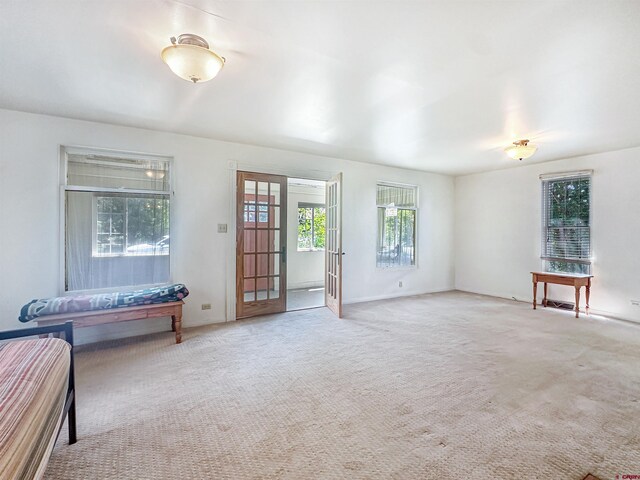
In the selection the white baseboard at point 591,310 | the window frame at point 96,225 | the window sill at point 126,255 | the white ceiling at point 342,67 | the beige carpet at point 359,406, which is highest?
the white ceiling at point 342,67

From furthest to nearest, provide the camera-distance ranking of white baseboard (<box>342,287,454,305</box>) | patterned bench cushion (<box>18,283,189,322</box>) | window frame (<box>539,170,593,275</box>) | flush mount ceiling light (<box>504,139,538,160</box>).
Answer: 1. white baseboard (<box>342,287,454,305</box>)
2. window frame (<box>539,170,593,275</box>)
3. flush mount ceiling light (<box>504,139,538,160</box>)
4. patterned bench cushion (<box>18,283,189,322</box>)

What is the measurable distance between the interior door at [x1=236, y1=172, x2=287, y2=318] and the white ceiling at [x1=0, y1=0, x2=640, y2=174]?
880mm

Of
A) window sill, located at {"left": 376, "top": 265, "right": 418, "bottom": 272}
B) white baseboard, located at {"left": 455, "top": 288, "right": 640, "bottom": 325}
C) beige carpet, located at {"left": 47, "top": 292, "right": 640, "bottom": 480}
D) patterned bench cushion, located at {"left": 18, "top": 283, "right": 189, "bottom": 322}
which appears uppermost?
window sill, located at {"left": 376, "top": 265, "right": 418, "bottom": 272}

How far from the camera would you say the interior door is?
428 centimetres

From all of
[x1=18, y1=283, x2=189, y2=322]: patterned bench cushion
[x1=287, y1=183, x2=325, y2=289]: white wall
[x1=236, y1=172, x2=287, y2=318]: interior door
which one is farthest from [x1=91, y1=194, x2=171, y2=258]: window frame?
[x1=287, y1=183, x2=325, y2=289]: white wall

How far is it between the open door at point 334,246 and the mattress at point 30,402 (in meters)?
3.22

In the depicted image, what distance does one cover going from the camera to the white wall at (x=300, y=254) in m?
6.82

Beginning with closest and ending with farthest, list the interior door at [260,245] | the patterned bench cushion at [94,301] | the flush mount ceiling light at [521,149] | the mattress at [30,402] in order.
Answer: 1. the mattress at [30,402]
2. the patterned bench cushion at [94,301]
3. the flush mount ceiling light at [521,149]
4. the interior door at [260,245]

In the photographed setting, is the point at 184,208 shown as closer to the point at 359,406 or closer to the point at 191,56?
the point at 191,56

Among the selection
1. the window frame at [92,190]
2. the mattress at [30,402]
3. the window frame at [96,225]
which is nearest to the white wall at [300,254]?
the window frame at [92,190]

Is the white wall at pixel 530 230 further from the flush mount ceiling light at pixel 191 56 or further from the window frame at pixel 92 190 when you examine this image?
the window frame at pixel 92 190

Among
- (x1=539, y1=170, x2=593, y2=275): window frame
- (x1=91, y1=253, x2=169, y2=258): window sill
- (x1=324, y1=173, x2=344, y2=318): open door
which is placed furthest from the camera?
(x1=539, y1=170, x2=593, y2=275): window frame

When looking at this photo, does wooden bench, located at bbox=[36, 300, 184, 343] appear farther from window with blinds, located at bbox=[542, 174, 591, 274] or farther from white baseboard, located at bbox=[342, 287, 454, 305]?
window with blinds, located at bbox=[542, 174, 591, 274]

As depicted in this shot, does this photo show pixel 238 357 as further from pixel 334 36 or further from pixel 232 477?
pixel 334 36
